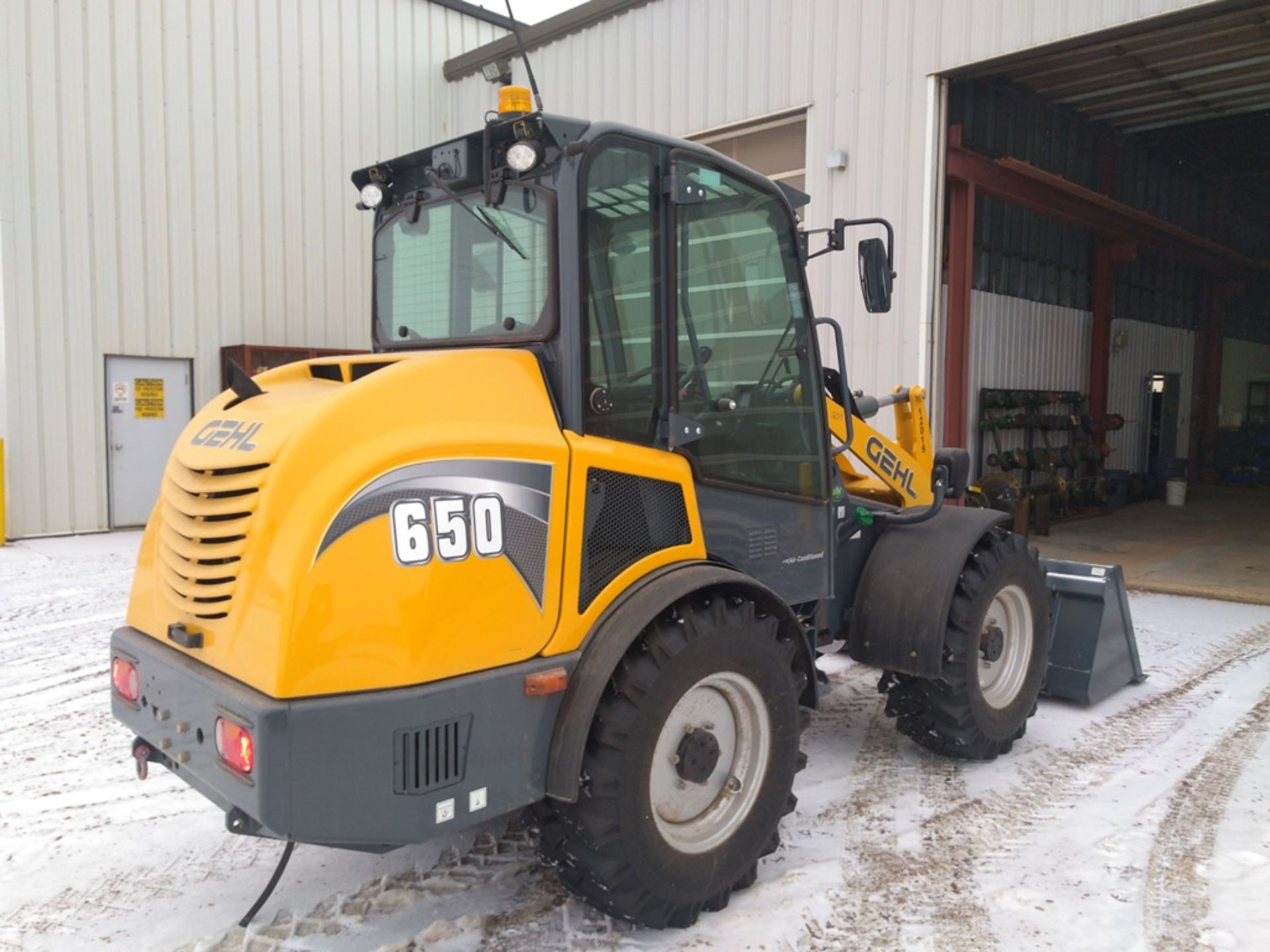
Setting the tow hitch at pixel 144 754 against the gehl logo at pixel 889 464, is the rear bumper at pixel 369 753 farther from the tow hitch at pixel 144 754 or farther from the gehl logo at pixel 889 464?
the gehl logo at pixel 889 464

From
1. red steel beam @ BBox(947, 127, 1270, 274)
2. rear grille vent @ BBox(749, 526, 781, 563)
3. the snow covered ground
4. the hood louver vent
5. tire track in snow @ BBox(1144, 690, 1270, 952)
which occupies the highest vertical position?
red steel beam @ BBox(947, 127, 1270, 274)

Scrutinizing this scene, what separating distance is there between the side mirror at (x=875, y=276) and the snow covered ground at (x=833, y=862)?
2.03 m

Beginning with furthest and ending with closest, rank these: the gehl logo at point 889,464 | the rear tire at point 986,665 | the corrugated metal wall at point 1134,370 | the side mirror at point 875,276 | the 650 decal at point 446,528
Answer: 1. the corrugated metal wall at point 1134,370
2. the gehl logo at point 889,464
3. the rear tire at point 986,665
4. the side mirror at point 875,276
5. the 650 decal at point 446,528

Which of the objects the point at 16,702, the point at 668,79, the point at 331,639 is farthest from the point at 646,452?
the point at 668,79

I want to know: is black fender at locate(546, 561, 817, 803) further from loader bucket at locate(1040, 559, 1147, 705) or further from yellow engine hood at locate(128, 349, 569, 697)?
loader bucket at locate(1040, 559, 1147, 705)

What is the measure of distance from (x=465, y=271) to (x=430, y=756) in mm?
1608

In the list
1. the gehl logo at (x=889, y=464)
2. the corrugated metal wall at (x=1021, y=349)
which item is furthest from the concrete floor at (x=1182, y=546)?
the gehl logo at (x=889, y=464)

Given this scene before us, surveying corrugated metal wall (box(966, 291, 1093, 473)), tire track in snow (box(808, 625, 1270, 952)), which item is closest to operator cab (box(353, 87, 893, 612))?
tire track in snow (box(808, 625, 1270, 952))

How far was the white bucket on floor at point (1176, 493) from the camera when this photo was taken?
49.2 ft

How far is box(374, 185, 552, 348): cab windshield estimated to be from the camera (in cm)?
290

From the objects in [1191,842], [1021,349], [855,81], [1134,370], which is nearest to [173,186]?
[855,81]

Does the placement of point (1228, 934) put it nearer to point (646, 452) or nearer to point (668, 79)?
point (646, 452)

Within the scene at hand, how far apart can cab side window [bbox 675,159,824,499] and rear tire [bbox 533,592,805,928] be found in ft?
1.94

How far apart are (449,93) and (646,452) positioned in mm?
11938
